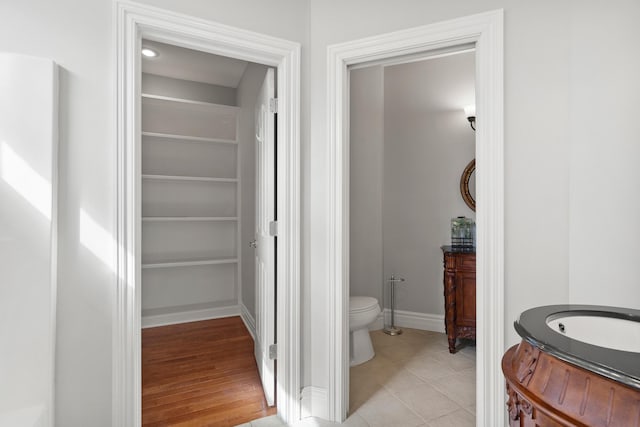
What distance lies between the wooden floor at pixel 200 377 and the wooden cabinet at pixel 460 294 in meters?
1.61

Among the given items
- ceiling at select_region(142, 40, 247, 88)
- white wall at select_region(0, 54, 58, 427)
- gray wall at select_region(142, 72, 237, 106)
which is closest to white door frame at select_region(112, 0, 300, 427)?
white wall at select_region(0, 54, 58, 427)

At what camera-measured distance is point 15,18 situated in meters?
1.41

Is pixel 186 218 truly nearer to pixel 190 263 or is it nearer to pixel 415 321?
pixel 190 263

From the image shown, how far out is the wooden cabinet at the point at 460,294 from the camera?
2.81m

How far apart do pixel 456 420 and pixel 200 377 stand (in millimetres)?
1745

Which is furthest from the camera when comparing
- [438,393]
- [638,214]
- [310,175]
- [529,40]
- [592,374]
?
[438,393]

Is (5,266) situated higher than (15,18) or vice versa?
(15,18)

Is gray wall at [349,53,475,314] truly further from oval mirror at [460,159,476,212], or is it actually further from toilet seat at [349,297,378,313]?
toilet seat at [349,297,378,313]

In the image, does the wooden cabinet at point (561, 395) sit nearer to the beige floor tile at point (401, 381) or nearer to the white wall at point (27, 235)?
the beige floor tile at point (401, 381)

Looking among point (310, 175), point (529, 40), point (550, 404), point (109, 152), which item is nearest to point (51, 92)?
point (109, 152)

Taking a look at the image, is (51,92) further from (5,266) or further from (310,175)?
(310,175)

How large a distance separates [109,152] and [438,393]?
2386 mm

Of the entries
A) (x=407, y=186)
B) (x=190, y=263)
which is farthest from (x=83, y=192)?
(x=407, y=186)

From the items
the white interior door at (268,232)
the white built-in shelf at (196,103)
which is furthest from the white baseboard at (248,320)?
the white built-in shelf at (196,103)
